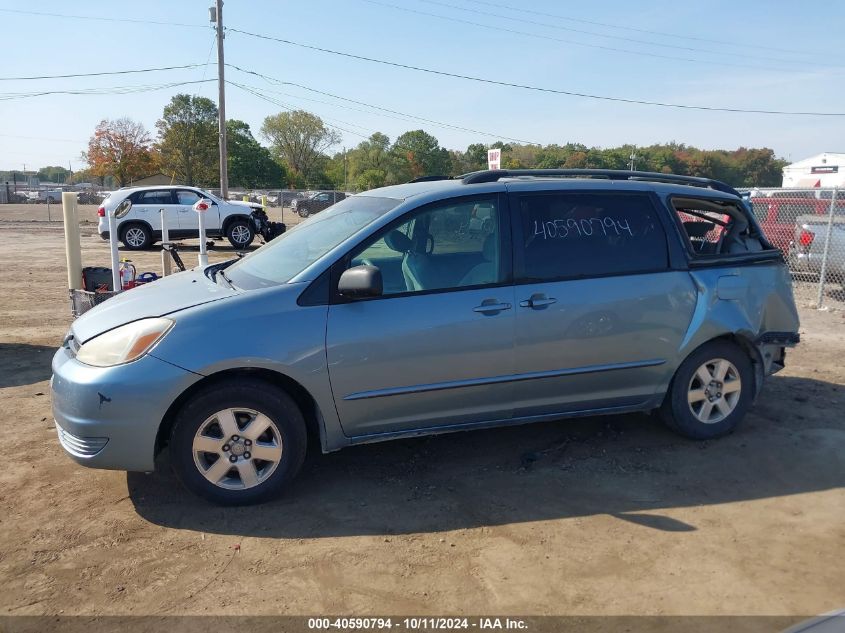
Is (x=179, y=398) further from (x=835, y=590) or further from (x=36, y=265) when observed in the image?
(x=36, y=265)

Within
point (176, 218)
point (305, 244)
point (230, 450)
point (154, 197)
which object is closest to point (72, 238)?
point (305, 244)

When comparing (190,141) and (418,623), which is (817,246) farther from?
(190,141)

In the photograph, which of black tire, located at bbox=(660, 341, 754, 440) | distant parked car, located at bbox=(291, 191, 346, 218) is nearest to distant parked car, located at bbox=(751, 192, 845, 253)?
black tire, located at bbox=(660, 341, 754, 440)

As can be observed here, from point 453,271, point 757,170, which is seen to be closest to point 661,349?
point 453,271

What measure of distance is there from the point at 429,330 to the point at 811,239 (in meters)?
10.5

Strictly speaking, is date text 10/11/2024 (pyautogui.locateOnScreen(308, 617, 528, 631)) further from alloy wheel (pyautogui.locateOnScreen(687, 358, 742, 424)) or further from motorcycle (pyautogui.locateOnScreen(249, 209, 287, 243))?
motorcycle (pyautogui.locateOnScreen(249, 209, 287, 243))

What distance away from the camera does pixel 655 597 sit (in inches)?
119

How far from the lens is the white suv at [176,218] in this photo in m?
18.5

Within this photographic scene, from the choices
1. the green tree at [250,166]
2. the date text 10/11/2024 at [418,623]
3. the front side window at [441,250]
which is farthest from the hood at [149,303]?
the green tree at [250,166]

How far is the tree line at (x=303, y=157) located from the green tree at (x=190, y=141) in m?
0.11

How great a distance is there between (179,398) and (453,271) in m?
1.75

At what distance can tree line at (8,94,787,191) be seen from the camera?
233ft

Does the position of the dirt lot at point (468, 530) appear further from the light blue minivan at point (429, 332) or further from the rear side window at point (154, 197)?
the rear side window at point (154, 197)

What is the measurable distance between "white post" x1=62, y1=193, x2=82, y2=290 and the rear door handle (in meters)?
4.85
